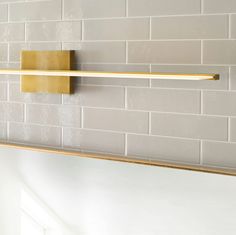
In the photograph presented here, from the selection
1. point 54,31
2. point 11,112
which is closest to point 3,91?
point 11,112

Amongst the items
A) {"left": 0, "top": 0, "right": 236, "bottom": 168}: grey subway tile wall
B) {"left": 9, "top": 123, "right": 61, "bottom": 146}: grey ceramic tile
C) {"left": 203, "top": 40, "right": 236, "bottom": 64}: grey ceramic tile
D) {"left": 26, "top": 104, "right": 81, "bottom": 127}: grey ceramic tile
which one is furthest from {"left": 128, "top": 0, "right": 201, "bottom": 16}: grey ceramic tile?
{"left": 9, "top": 123, "right": 61, "bottom": 146}: grey ceramic tile

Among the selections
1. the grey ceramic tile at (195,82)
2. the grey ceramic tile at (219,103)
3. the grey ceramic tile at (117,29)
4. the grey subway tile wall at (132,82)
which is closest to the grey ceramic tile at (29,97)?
the grey subway tile wall at (132,82)

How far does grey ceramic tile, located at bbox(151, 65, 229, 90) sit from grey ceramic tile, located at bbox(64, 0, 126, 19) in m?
0.22

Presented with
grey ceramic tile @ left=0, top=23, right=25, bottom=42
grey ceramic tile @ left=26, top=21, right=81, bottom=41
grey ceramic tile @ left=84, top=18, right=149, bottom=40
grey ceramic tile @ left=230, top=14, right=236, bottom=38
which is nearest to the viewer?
grey ceramic tile @ left=230, top=14, right=236, bottom=38

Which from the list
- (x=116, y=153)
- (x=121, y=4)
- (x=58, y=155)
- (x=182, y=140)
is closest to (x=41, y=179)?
(x=58, y=155)

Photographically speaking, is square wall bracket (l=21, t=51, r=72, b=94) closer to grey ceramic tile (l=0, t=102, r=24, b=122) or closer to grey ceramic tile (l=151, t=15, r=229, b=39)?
grey ceramic tile (l=0, t=102, r=24, b=122)

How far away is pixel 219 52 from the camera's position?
3.91 ft

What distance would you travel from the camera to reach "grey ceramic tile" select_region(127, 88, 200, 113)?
48.8 inches

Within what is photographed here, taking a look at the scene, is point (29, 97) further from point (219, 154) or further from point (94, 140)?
point (219, 154)

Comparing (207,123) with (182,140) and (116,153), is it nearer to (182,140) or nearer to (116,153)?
(182,140)

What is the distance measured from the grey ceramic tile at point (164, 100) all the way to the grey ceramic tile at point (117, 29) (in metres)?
0.17

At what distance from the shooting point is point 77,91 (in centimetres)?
141

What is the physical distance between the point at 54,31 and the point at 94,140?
39cm

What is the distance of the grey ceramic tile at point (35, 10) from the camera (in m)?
1.44
